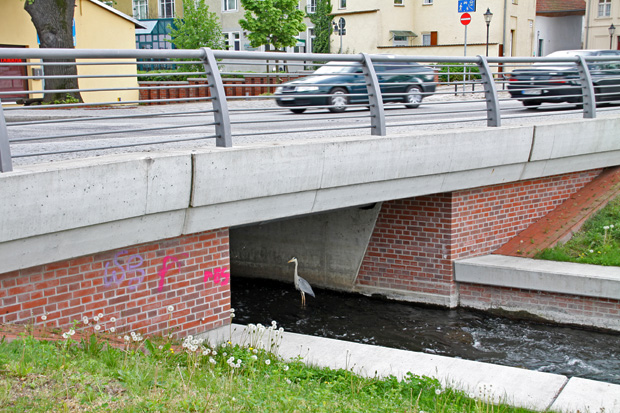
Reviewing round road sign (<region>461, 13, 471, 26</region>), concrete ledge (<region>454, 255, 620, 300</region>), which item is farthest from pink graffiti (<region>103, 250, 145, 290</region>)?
round road sign (<region>461, 13, 471, 26</region>)

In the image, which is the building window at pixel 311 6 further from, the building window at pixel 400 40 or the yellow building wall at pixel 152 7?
the yellow building wall at pixel 152 7

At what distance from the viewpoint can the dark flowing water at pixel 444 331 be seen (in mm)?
8750

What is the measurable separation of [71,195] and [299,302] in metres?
6.35

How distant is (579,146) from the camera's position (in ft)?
37.9

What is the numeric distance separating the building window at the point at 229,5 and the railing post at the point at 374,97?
151ft

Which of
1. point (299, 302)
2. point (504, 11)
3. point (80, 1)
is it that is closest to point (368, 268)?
point (299, 302)

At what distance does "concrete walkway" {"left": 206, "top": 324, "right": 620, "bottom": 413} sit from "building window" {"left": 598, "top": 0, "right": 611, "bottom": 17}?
180 feet

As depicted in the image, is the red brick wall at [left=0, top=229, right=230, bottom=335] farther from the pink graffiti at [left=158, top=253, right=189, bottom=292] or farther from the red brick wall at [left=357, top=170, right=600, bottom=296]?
the red brick wall at [left=357, top=170, right=600, bottom=296]

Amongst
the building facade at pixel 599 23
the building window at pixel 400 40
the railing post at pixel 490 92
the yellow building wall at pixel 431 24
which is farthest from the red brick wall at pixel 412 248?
the building facade at pixel 599 23

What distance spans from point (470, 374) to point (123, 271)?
3.33 m

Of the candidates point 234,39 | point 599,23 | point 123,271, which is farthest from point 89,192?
point 599,23

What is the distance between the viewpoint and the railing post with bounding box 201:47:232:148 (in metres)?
6.83

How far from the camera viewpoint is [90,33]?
89.1ft

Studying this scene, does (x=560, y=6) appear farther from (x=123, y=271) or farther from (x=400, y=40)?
(x=123, y=271)
